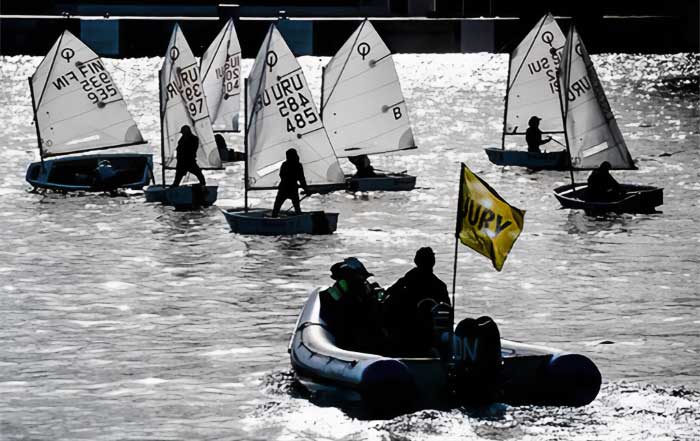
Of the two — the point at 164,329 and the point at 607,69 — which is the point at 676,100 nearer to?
the point at 607,69

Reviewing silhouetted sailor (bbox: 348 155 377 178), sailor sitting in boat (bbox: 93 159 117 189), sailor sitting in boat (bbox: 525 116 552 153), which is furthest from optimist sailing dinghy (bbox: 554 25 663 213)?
sailor sitting in boat (bbox: 93 159 117 189)

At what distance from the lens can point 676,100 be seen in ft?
484

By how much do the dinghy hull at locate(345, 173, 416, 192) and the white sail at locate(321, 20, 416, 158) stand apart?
59.1 inches

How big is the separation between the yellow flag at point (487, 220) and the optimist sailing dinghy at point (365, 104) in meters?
34.1

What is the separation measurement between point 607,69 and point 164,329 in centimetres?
15701

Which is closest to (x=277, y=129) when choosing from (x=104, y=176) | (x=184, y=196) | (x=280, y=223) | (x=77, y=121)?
(x=280, y=223)

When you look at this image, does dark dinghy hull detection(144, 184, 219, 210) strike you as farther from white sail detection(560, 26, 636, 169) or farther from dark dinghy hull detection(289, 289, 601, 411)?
dark dinghy hull detection(289, 289, 601, 411)

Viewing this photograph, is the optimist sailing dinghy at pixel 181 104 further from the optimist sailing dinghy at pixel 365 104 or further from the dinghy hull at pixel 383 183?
the dinghy hull at pixel 383 183

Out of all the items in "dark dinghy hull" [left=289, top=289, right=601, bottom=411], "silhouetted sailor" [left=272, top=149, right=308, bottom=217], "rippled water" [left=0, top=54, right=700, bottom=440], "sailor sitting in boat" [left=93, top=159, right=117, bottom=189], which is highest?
"silhouetted sailor" [left=272, top=149, right=308, bottom=217]

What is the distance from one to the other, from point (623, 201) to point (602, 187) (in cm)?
108

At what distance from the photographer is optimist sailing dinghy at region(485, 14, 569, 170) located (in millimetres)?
76812

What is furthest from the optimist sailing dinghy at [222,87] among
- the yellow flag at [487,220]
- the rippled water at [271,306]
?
the yellow flag at [487,220]

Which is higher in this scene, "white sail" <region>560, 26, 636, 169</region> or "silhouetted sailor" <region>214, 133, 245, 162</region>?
"white sail" <region>560, 26, 636, 169</region>

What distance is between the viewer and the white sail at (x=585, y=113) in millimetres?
63938
